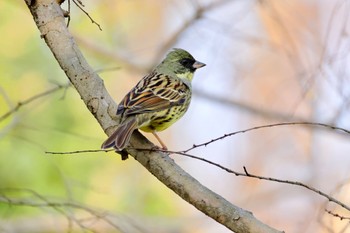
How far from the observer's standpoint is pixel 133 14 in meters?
13.2

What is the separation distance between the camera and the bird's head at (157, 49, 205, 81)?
19.7 ft

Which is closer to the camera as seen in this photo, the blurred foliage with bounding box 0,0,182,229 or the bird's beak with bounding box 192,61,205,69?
the bird's beak with bounding box 192,61,205,69

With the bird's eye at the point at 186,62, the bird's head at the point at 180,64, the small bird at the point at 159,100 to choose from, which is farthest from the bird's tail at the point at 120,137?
the bird's eye at the point at 186,62

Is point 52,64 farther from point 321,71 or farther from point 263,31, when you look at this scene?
point 321,71

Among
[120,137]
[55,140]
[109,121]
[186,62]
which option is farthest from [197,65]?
[55,140]

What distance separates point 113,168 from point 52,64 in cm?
184

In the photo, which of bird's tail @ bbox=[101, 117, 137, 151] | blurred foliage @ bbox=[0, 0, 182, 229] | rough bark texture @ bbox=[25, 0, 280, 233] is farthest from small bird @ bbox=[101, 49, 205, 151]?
blurred foliage @ bbox=[0, 0, 182, 229]

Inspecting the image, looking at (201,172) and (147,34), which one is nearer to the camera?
(201,172)

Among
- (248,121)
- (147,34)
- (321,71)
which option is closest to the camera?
(321,71)

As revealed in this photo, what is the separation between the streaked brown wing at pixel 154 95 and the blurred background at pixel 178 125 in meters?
1.33

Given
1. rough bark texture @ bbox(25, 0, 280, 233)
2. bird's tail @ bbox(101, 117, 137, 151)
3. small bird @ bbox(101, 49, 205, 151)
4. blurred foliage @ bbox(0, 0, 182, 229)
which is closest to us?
rough bark texture @ bbox(25, 0, 280, 233)

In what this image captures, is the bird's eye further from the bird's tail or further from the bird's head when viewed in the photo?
the bird's tail

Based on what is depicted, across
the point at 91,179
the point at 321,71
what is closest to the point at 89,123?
the point at 91,179

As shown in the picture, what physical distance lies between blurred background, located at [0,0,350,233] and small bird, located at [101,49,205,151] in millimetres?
1130
